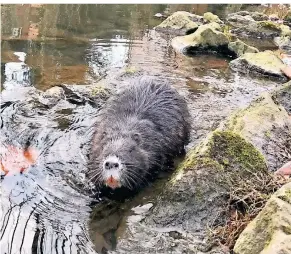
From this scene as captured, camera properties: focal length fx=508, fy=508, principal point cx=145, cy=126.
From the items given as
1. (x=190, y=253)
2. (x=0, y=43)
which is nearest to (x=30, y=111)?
(x=190, y=253)

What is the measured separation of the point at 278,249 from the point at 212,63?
8.20 m

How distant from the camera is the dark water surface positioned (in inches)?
176

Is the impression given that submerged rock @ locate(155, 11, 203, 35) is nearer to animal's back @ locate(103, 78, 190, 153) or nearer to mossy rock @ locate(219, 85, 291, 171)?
mossy rock @ locate(219, 85, 291, 171)

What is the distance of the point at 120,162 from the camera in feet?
15.9

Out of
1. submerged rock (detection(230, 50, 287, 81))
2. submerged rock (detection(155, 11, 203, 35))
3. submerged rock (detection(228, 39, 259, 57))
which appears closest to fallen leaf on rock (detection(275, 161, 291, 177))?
submerged rock (detection(230, 50, 287, 81))

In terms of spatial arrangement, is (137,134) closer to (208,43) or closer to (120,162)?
(120,162)

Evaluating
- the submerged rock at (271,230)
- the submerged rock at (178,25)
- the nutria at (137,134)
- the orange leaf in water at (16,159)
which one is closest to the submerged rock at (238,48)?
the submerged rock at (178,25)

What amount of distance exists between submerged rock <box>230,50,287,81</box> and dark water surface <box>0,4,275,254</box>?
31cm

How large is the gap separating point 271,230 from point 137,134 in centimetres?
210

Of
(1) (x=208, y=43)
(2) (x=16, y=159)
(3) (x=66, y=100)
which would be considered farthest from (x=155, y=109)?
(1) (x=208, y=43)

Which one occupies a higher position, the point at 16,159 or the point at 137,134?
the point at 137,134

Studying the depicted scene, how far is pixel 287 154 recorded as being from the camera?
5668 millimetres

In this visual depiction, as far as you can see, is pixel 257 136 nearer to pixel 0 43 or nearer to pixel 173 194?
pixel 173 194

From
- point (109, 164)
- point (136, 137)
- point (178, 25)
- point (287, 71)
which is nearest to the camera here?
point (109, 164)
